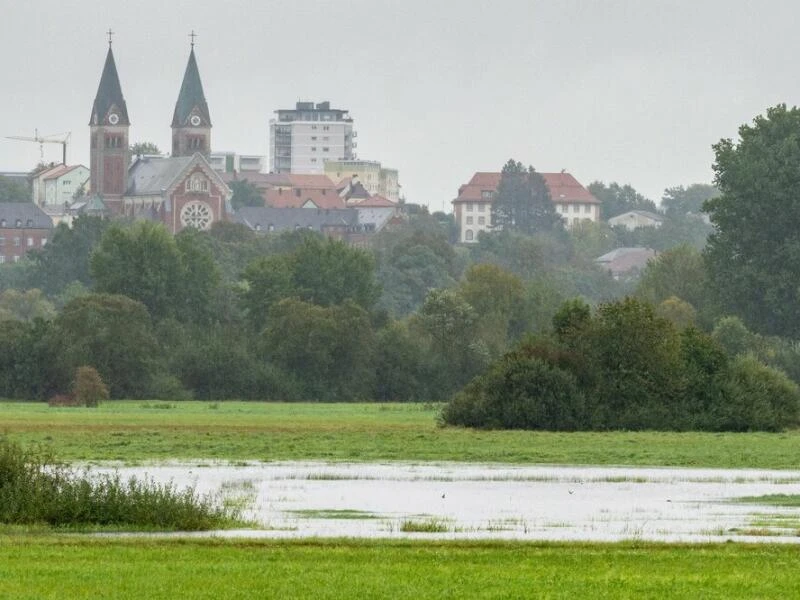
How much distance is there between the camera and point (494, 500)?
3906cm

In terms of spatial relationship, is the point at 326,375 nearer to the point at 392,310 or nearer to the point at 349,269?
the point at 349,269

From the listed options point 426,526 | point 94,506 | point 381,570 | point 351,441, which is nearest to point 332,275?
point 351,441

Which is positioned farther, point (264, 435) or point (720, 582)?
point (264, 435)

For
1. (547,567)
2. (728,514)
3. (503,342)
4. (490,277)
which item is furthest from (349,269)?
(547,567)

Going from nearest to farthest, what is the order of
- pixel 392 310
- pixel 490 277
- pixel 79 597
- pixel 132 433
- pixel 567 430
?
1. pixel 79 597
2. pixel 132 433
3. pixel 567 430
4. pixel 490 277
5. pixel 392 310

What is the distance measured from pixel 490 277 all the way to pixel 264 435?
5624 centimetres

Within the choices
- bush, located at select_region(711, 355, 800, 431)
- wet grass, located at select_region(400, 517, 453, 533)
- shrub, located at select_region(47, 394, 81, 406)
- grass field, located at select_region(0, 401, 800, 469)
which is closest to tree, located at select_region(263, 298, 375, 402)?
shrub, located at select_region(47, 394, 81, 406)

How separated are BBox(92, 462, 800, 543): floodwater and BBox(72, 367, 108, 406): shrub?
39615 mm

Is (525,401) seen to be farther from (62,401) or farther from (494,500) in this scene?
(62,401)

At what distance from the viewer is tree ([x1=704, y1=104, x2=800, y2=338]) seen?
115 metres

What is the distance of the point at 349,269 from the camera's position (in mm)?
126938

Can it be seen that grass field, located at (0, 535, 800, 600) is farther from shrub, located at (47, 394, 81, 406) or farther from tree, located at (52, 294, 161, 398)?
tree, located at (52, 294, 161, 398)

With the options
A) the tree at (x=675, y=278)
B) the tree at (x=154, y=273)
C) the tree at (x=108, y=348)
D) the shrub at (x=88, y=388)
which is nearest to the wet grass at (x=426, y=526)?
the shrub at (x=88, y=388)

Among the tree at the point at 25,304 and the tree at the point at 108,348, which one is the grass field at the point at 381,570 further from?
the tree at the point at 25,304
